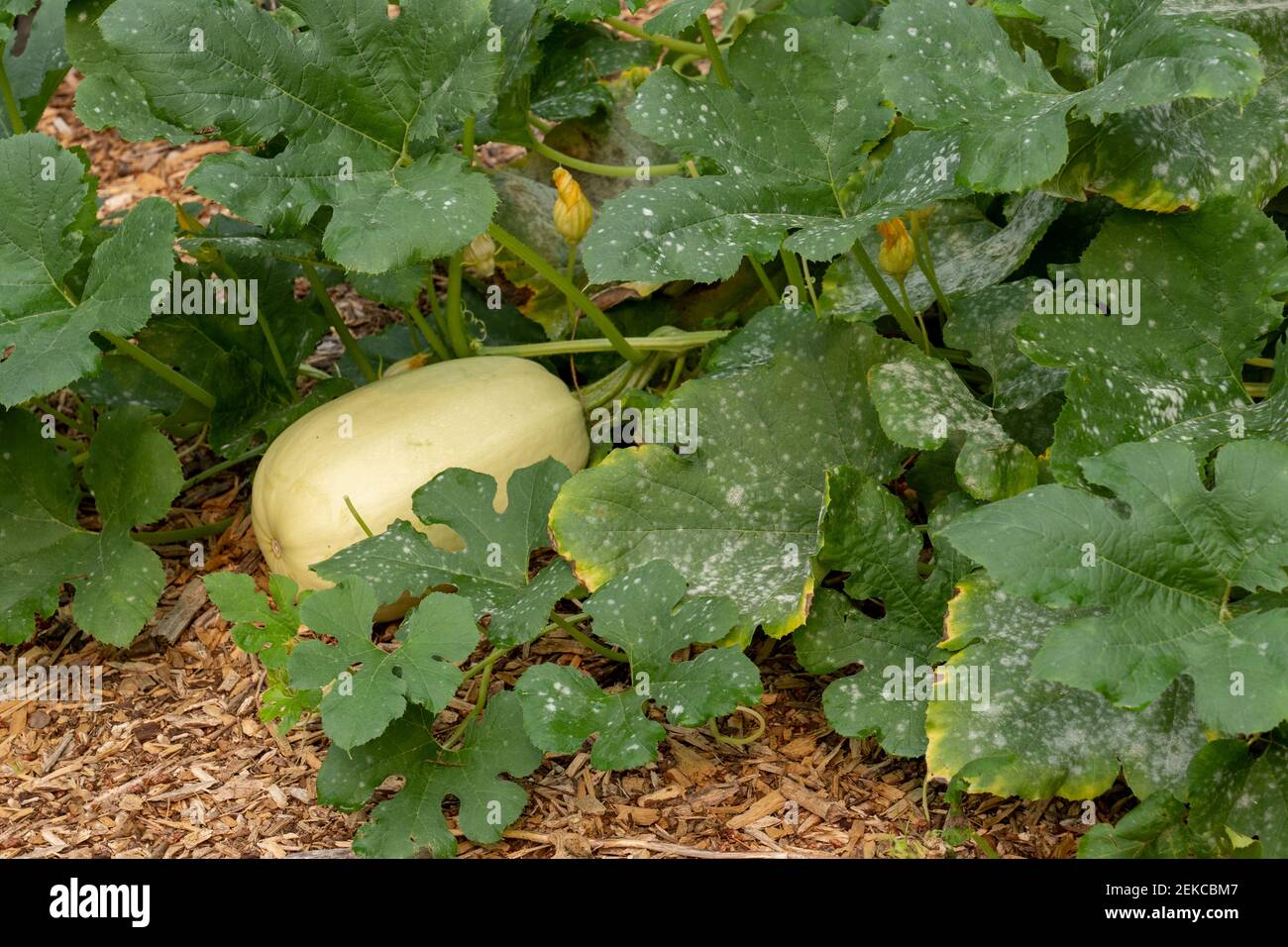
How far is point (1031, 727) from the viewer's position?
1.78m

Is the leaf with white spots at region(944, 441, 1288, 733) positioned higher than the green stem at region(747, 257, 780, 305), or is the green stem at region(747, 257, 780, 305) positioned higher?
the green stem at region(747, 257, 780, 305)

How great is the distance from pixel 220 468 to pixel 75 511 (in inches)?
12.1

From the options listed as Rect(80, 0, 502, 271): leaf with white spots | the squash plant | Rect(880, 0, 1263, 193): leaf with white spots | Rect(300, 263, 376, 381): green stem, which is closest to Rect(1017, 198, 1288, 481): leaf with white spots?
the squash plant

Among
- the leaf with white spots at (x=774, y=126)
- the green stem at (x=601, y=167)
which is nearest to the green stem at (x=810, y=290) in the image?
the leaf with white spots at (x=774, y=126)

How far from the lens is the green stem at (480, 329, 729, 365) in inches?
96.9

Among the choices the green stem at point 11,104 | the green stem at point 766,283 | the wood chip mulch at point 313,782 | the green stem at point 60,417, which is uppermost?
the green stem at point 11,104

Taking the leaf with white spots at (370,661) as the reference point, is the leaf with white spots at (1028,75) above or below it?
above

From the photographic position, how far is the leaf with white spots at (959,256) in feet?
7.22

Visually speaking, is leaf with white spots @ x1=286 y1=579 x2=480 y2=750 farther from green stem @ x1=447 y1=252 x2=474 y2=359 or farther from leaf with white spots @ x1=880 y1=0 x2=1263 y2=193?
leaf with white spots @ x1=880 y1=0 x2=1263 y2=193

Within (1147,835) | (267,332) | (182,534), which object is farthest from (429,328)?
(1147,835)

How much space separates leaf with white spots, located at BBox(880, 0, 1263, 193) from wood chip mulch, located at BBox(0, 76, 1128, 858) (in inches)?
32.8

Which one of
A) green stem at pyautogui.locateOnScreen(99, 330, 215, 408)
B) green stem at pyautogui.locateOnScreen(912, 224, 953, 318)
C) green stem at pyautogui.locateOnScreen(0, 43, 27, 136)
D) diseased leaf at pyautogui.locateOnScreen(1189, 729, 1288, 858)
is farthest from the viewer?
green stem at pyautogui.locateOnScreen(0, 43, 27, 136)

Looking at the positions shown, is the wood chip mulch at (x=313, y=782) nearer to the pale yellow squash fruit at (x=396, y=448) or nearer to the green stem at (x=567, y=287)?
the pale yellow squash fruit at (x=396, y=448)

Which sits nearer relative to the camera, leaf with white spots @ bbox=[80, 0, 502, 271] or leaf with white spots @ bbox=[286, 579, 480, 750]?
leaf with white spots @ bbox=[286, 579, 480, 750]
